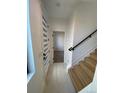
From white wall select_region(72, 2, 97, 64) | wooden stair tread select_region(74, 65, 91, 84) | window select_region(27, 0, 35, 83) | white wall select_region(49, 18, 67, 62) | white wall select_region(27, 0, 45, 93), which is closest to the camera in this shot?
window select_region(27, 0, 35, 83)

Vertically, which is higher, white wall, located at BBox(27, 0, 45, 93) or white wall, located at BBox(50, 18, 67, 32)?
white wall, located at BBox(50, 18, 67, 32)

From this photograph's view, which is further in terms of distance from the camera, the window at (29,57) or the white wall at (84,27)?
the white wall at (84,27)

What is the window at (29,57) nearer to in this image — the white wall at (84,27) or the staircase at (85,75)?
the staircase at (85,75)

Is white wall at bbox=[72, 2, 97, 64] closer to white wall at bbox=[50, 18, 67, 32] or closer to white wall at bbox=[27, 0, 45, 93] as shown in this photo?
white wall at bbox=[27, 0, 45, 93]

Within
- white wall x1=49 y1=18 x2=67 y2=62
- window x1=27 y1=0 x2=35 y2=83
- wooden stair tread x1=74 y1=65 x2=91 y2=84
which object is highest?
white wall x1=49 y1=18 x2=67 y2=62

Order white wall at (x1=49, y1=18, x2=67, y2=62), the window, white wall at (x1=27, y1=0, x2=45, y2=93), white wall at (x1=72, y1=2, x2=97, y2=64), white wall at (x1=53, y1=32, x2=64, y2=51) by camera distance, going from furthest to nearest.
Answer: white wall at (x1=53, y1=32, x2=64, y2=51), white wall at (x1=49, y1=18, x2=67, y2=62), white wall at (x1=72, y1=2, x2=97, y2=64), white wall at (x1=27, y1=0, x2=45, y2=93), the window

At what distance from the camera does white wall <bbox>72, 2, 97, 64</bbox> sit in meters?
4.62

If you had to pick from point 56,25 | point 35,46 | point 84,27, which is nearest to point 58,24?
point 56,25

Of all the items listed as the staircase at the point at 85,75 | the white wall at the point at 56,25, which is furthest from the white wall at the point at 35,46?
the white wall at the point at 56,25

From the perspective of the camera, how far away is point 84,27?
15.5ft

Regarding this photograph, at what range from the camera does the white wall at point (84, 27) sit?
4.62 meters

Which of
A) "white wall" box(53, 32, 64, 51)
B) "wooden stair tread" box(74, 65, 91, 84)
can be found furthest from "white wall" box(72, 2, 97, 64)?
"white wall" box(53, 32, 64, 51)

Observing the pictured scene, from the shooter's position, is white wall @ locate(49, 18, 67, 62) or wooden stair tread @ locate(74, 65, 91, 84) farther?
white wall @ locate(49, 18, 67, 62)
